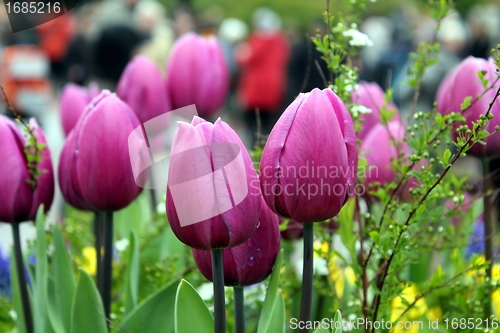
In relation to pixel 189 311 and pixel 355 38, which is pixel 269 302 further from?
pixel 355 38

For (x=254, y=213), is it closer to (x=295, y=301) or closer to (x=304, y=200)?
(x=304, y=200)

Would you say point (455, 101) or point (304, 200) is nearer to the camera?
point (304, 200)

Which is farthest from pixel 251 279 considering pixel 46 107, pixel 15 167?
pixel 46 107

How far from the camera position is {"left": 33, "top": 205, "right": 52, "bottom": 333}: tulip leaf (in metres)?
1.08

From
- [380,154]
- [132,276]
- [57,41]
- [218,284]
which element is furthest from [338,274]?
[57,41]

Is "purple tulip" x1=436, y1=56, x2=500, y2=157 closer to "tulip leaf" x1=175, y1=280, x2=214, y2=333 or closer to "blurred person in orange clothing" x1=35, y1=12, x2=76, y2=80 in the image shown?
"tulip leaf" x1=175, y1=280, x2=214, y2=333

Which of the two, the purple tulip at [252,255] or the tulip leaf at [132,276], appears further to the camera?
the tulip leaf at [132,276]

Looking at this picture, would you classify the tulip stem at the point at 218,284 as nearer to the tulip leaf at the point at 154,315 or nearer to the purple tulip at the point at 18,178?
the tulip leaf at the point at 154,315

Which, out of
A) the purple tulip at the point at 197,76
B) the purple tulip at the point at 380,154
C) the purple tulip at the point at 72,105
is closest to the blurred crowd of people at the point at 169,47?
the purple tulip at the point at 197,76

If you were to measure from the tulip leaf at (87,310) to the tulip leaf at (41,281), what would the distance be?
0.07 m

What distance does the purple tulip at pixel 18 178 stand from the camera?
1069 millimetres

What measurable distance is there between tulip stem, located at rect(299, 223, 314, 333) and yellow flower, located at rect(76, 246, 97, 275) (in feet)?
2.23

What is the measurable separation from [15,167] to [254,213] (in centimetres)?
43

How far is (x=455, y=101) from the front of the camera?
116cm
